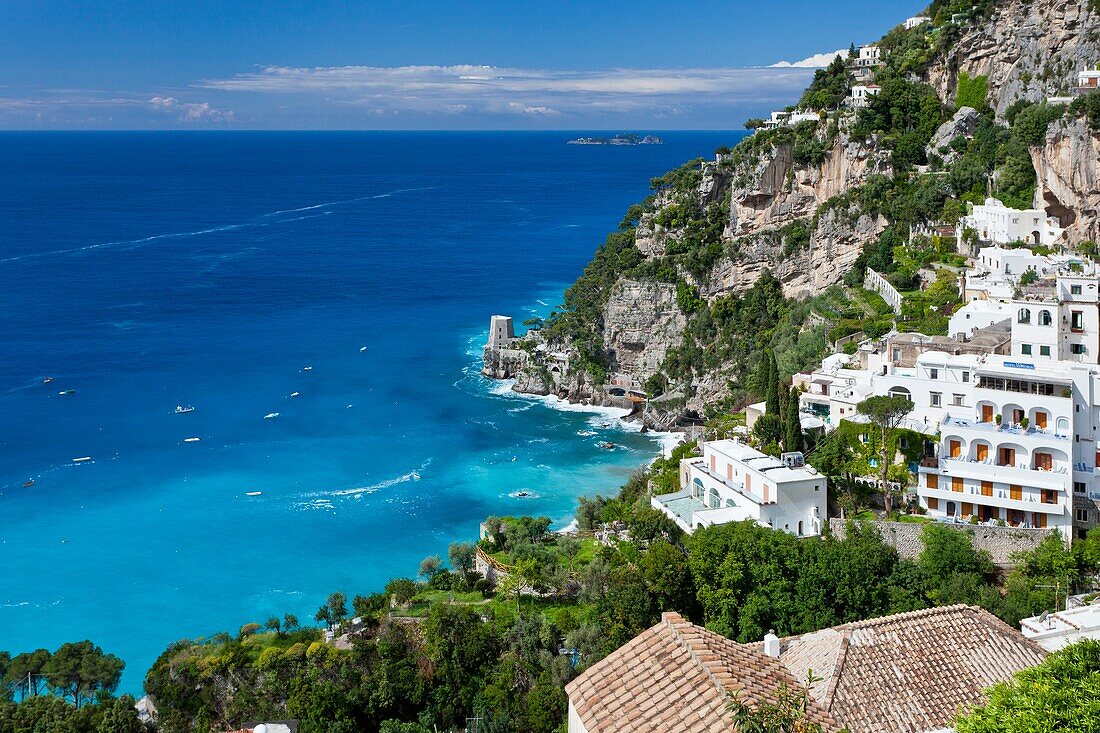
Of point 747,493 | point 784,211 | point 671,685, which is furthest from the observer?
point 784,211

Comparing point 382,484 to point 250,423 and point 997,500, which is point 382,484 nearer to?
point 250,423

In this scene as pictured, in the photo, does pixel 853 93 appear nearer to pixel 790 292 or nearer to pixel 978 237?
pixel 790 292

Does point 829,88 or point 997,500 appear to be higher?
point 829,88

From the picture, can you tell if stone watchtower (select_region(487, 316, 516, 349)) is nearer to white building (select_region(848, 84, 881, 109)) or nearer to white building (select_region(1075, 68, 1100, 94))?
white building (select_region(848, 84, 881, 109))

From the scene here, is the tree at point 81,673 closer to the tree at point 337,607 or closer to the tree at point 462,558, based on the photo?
the tree at point 337,607

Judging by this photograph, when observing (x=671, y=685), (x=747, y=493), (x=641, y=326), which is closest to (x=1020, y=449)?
(x=747, y=493)

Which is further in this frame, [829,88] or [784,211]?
[829,88]

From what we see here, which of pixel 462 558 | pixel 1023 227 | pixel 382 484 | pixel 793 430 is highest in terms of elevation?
pixel 1023 227

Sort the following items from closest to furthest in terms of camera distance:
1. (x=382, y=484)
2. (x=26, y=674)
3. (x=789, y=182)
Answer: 1. (x=26, y=674)
2. (x=382, y=484)
3. (x=789, y=182)
